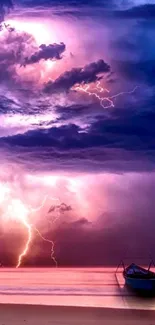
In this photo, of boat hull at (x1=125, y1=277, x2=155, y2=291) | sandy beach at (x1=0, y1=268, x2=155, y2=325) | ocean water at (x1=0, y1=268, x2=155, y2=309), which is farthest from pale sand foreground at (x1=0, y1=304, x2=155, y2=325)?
boat hull at (x1=125, y1=277, x2=155, y2=291)

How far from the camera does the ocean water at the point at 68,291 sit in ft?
56.8

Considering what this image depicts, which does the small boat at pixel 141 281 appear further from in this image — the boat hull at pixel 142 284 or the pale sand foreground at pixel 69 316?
the pale sand foreground at pixel 69 316

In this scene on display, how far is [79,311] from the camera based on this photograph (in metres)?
14.6

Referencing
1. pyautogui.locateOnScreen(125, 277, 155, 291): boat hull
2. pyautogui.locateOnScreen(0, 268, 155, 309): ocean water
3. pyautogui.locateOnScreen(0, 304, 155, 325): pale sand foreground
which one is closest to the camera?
pyautogui.locateOnScreen(0, 304, 155, 325): pale sand foreground

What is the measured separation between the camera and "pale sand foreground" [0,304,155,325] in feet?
42.1

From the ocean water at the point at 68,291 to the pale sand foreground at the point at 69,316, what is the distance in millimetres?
1494

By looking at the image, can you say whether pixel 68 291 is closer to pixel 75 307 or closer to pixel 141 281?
pixel 141 281

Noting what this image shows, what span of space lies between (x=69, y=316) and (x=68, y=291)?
9.07 metres

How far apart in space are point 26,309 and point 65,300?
3.60m

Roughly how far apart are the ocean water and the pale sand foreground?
4.90ft

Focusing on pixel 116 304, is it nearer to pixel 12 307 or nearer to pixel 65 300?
pixel 65 300

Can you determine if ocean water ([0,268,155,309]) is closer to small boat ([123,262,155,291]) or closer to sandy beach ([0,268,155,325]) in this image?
sandy beach ([0,268,155,325])

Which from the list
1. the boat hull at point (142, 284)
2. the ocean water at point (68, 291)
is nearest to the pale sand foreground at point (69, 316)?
the ocean water at point (68, 291)

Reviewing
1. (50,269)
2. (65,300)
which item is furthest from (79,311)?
(50,269)
